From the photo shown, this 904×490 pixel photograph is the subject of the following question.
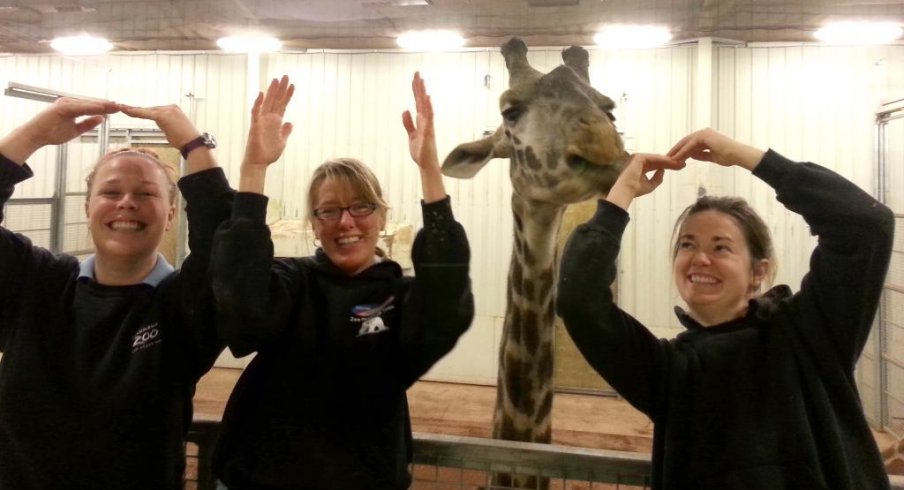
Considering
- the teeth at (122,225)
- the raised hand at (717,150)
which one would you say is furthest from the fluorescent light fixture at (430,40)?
the teeth at (122,225)

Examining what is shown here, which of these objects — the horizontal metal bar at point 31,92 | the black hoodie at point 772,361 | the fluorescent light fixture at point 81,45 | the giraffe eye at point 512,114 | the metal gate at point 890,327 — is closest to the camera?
the black hoodie at point 772,361

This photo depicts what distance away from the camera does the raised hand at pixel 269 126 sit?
89 centimetres

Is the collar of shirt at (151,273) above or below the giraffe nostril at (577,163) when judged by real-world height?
below

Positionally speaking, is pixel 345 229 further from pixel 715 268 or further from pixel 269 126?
pixel 715 268

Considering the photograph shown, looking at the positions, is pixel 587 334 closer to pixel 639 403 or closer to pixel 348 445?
pixel 639 403

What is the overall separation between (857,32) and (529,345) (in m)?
0.90

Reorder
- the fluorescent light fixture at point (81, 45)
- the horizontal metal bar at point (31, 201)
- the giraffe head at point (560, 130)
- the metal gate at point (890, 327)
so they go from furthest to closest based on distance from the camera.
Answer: the horizontal metal bar at point (31, 201) → the metal gate at point (890, 327) → the fluorescent light fixture at point (81, 45) → the giraffe head at point (560, 130)

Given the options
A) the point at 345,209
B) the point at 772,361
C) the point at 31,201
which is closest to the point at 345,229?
the point at 345,209

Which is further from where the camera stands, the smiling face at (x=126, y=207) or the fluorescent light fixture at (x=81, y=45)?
the fluorescent light fixture at (x=81, y=45)

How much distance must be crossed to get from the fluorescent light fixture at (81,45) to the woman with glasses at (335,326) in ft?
2.49

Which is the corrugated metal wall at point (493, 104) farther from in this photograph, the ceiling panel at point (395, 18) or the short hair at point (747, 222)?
the short hair at point (747, 222)

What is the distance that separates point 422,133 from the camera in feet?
2.90

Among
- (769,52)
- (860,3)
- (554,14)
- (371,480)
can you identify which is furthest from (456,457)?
(860,3)

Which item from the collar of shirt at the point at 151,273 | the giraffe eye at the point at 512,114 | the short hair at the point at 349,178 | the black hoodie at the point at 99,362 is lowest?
the black hoodie at the point at 99,362
